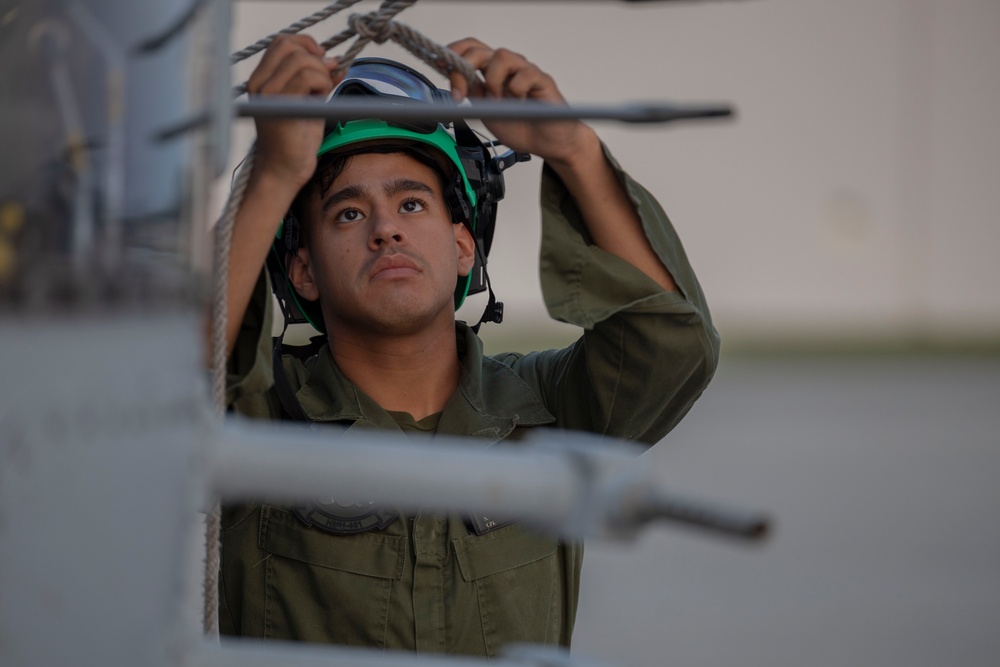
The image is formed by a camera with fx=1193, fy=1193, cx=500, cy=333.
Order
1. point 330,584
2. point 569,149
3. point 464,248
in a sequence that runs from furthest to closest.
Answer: point 464,248 < point 330,584 < point 569,149

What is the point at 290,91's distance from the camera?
1.64m

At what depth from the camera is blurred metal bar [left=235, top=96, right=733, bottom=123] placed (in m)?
1.22

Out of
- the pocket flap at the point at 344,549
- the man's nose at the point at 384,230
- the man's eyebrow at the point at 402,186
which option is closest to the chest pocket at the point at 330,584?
the pocket flap at the point at 344,549

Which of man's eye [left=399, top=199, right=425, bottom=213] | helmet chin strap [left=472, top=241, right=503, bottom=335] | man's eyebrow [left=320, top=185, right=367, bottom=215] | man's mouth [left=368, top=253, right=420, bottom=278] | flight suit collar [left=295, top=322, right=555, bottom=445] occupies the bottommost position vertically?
flight suit collar [left=295, top=322, right=555, bottom=445]

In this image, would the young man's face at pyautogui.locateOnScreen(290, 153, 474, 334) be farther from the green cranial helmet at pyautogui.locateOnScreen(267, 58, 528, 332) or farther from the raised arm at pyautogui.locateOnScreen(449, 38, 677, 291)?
the raised arm at pyautogui.locateOnScreen(449, 38, 677, 291)

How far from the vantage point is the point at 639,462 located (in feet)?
3.41

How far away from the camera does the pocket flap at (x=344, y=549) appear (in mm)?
2027

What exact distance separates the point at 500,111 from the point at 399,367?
1.07m

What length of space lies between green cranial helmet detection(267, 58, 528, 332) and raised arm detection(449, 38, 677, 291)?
0.30m

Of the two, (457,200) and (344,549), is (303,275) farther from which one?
(344,549)

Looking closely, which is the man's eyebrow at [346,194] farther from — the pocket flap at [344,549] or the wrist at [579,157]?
the pocket flap at [344,549]

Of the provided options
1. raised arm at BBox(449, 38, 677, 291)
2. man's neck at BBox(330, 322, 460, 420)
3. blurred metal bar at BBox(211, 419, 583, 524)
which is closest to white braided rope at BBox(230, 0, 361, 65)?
raised arm at BBox(449, 38, 677, 291)

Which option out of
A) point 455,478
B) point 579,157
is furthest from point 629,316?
point 455,478

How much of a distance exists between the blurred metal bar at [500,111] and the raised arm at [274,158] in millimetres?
375
